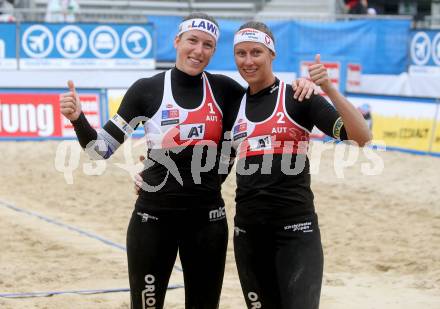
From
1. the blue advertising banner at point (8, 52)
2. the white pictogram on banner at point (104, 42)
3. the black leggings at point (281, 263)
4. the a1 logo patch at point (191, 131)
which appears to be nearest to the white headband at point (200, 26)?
the a1 logo patch at point (191, 131)

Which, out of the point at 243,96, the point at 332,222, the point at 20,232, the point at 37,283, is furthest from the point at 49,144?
the point at 243,96

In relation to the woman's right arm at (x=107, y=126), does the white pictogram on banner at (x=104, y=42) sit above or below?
below

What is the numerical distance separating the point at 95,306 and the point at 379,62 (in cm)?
1367

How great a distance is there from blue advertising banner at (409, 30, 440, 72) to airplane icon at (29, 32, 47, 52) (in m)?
8.38

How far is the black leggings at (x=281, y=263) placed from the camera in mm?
4707

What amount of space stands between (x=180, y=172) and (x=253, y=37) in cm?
93

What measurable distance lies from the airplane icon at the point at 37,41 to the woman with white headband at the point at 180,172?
491 inches

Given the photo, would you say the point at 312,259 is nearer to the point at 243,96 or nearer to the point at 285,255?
the point at 285,255

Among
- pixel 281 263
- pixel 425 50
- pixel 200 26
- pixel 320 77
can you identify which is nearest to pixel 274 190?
pixel 281 263

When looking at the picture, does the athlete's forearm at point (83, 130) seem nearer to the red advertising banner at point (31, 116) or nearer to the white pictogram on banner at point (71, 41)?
the red advertising banner at point (31, 116)

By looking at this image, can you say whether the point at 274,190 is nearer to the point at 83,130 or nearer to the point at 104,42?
the point at 83,130

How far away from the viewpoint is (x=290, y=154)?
485 centimetres

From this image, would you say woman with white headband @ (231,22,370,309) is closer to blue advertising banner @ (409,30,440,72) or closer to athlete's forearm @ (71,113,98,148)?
athlete's forearm @ (71,113,98,148)

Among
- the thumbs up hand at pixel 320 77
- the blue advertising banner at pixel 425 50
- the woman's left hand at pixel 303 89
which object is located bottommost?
the blue advertising banner at pixel 425 50
